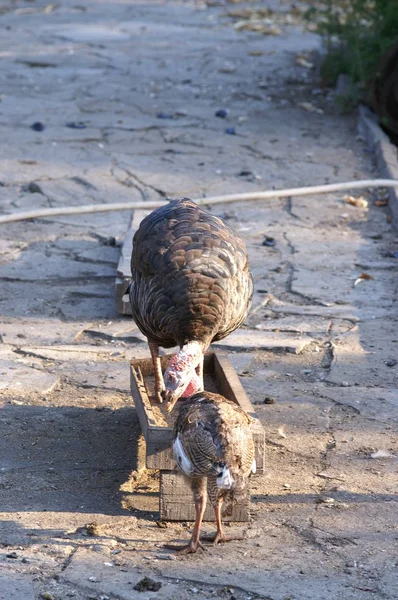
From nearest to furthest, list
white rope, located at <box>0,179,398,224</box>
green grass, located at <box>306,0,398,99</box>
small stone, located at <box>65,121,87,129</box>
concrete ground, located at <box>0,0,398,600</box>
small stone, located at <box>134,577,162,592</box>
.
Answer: small stone, located at <box>134,577,162,592</box>
concrete ground, located at <box>0,0,398,600</box>
white rope, located at <box>0,179,398,224</box>
small stone, located at <box>65,121,87,129</box>
green grass, located at <box>306,0,398,99</box>

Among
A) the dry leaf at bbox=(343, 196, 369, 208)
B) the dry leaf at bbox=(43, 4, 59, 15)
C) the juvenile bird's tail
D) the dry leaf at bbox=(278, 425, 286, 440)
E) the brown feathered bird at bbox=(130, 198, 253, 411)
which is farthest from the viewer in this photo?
the dry leaf at bbox=(43, 4, 59, 15)

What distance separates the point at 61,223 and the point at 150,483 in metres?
3.62

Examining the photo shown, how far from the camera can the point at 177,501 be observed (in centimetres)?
379

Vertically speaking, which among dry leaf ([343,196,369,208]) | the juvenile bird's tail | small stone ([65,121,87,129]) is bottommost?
small stone ([65,121,87,129])

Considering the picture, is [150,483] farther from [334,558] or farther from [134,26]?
[134,26]

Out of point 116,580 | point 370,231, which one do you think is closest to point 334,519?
point 116,580

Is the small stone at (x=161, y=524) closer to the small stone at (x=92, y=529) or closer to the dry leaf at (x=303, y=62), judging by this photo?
the small stone at (x=92, y=529)

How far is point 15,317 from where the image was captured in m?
5.90

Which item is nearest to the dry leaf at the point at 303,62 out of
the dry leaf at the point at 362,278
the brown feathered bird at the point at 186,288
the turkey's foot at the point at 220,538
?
the dry leaf at the point at 362,278

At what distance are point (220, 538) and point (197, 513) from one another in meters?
0.14

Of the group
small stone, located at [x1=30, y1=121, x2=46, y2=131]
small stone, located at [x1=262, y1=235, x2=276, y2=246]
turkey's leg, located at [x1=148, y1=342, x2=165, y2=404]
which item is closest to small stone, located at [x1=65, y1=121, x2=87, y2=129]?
small stone, located at [x1=30, y1=121, x2=46, y2=131]

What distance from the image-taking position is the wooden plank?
378cm

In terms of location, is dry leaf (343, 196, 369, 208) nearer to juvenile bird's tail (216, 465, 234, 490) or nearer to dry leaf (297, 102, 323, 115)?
dry leaf (297, 102, 323, 115)

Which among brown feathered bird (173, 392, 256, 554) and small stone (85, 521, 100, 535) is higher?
brown feathered bird (173, 392, 256, 554)
